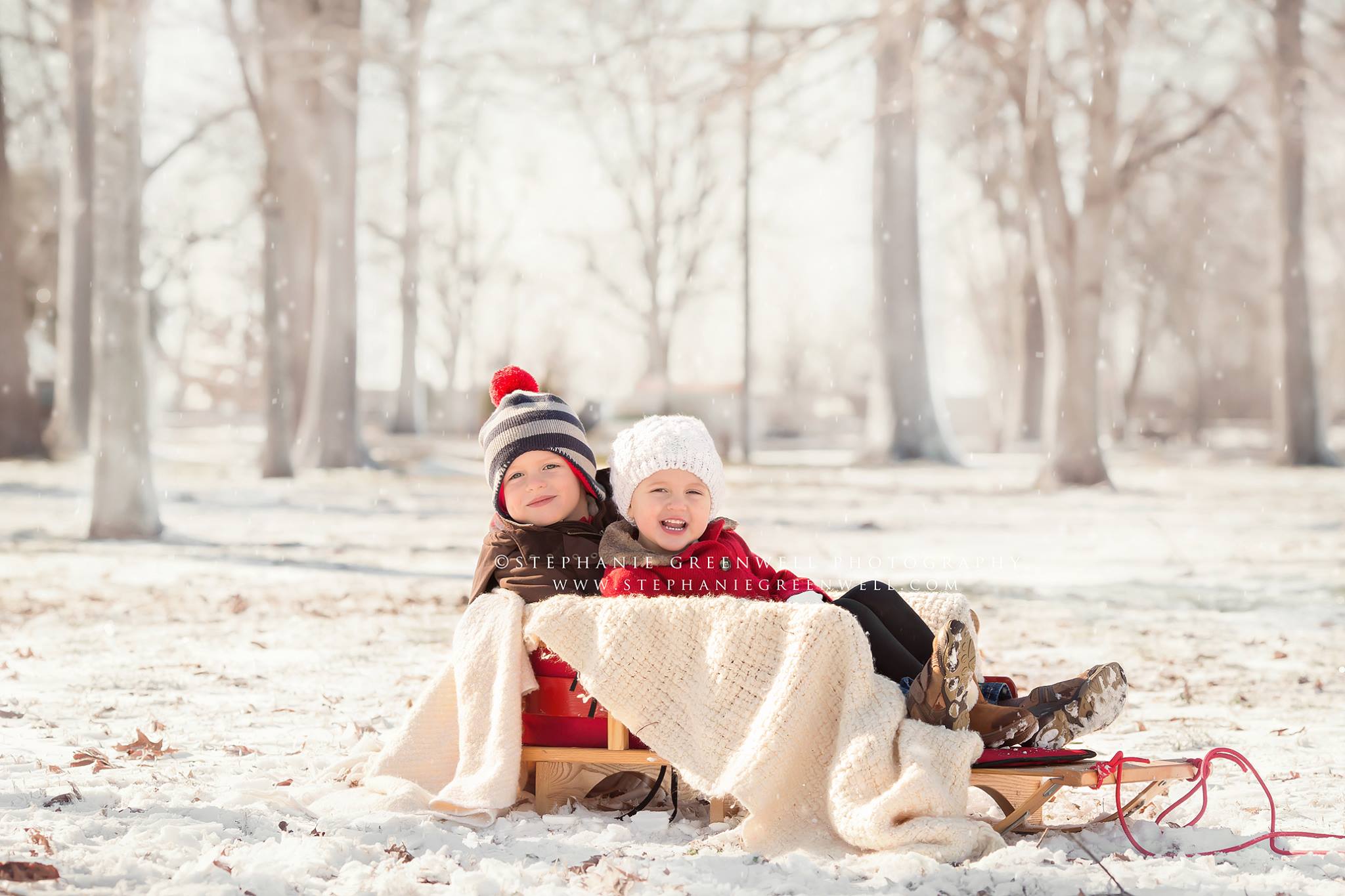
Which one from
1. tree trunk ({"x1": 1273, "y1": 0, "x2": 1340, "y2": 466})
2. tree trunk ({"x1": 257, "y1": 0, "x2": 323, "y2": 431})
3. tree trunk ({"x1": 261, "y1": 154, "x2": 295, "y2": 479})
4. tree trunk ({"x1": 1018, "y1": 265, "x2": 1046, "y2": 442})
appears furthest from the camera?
tree trunk ({"x1": 1018, "y1": 265, "x2": 1046, "y2": 442})

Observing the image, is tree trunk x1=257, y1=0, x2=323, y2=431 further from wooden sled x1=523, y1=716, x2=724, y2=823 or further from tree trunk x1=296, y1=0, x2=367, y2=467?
wooden sled x1=523, y1=716, x2=724, y2=823

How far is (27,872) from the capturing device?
312cm

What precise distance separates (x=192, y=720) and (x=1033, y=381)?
1190 inches

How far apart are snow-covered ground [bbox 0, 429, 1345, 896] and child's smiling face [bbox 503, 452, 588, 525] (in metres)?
0.90

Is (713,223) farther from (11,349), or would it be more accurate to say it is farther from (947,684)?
(947,684)

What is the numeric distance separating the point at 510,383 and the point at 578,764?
1315mm

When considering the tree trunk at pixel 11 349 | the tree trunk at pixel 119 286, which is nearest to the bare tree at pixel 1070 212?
the tree trunk at pixel 119 286

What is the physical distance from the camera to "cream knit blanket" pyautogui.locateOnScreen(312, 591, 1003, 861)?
139 inches

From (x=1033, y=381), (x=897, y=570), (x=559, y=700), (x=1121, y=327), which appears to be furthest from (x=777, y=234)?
(x=559, y=700)

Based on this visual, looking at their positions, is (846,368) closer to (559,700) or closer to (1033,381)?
(1033,381)

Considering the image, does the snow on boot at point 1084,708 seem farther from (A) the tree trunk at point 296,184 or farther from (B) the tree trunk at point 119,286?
(A) the tree trunk at point 296,184

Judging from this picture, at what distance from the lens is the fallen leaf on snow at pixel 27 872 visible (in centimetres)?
310

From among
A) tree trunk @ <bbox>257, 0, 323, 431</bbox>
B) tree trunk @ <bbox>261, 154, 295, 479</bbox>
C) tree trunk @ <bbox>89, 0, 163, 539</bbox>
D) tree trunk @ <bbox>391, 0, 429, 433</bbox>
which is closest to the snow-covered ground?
tree trunk @ <bbox>89, 0, 163, 539</bbox>

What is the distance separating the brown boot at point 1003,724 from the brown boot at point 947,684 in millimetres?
140
